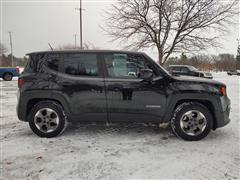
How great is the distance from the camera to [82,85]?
3.37 meters

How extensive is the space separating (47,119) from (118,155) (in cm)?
165

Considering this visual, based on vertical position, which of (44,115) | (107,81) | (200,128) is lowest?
(200,128)

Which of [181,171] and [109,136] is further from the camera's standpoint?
[109,136]

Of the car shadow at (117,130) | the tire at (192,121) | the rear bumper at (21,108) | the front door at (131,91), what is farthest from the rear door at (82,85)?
the tire at (192,121)

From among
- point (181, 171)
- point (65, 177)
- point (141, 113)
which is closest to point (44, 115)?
point (65, 177)

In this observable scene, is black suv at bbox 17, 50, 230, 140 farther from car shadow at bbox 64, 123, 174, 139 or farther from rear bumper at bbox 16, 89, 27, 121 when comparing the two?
car shadow at bbox 64, 123, 174, 139

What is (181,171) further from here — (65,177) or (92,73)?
(92,73)

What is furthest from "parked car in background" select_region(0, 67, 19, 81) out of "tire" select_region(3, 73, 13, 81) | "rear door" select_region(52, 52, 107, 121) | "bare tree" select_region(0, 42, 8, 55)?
"bare tree" select_region(0, 42, 8, 55)

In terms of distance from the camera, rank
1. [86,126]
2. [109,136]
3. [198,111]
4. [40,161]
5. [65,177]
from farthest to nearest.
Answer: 1. [86,126]
2. [109,136]
3. [198,111]
4. [40,161]
5. [65,177]

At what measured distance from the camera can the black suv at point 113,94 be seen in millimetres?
3297

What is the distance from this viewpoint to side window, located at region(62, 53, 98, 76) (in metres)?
3.41

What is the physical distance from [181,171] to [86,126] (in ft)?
8.19

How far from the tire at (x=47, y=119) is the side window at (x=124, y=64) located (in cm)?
130

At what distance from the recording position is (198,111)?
3.29m
